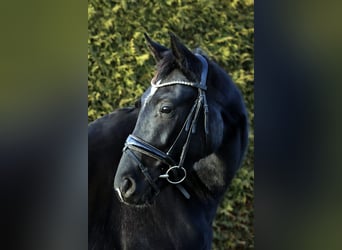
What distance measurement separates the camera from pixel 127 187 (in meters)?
2.45

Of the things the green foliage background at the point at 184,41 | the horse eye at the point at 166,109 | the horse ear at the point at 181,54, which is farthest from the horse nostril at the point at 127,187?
the horse ear at the point at 181,54

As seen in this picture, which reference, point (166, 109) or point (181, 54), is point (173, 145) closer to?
point (166, 109)

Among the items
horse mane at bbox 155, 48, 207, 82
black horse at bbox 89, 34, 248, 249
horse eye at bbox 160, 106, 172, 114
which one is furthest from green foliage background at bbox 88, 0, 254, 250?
horse eye at bbox 160, 106, 172, 114

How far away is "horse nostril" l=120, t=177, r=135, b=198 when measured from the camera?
243 centimetres

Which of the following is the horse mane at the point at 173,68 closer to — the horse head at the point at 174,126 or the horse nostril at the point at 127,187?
the horse head at the point at 174,126

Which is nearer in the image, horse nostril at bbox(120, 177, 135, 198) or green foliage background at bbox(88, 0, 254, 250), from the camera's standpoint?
horse nostril at bbox(120, 177, 135, 198)

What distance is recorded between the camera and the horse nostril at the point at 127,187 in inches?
95.9

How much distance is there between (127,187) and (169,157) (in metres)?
0.24

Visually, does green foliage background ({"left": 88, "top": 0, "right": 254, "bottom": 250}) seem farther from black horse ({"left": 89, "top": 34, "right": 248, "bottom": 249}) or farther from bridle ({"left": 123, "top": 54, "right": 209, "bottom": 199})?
bridle ({"left": 123, "top": 54, "right": 209, "bottom": 199})
